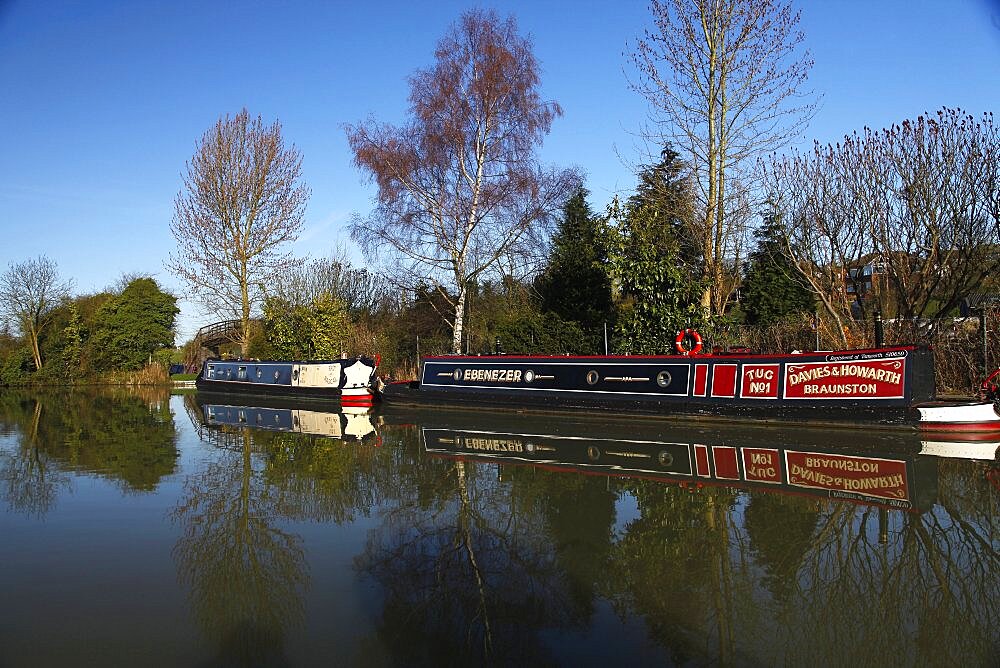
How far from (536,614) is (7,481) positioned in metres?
7.84

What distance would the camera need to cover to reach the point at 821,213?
16.8 m

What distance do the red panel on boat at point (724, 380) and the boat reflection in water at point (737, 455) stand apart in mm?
866

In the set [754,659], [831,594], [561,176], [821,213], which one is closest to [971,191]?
[821,213]

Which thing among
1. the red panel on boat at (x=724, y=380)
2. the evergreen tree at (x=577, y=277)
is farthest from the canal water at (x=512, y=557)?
the evergreen tree at (x=577, y=277)

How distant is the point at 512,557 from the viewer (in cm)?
557

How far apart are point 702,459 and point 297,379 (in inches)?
558

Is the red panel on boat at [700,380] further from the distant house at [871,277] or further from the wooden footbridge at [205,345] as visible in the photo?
the wooden footbridge at [205,345]

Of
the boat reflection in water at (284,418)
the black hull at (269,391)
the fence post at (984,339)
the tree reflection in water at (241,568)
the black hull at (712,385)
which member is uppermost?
the fence post at (984,339)

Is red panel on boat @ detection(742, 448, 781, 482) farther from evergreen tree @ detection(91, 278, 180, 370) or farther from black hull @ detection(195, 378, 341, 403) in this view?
evergreen tree @ detection(91, 278, 180, 370)

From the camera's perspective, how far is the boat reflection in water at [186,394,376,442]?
14341 millimetres

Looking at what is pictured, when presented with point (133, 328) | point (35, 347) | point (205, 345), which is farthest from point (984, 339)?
point (35, 347)

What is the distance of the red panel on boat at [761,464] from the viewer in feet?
27.6

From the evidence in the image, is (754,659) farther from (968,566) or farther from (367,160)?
(367,160)

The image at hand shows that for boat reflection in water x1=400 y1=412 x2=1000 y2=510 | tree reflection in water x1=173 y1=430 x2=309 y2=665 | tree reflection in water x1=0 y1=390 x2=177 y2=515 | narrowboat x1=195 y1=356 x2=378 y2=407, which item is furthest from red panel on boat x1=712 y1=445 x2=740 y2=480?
narrowboat x1=195 y1=356 x2=378 y2=407
